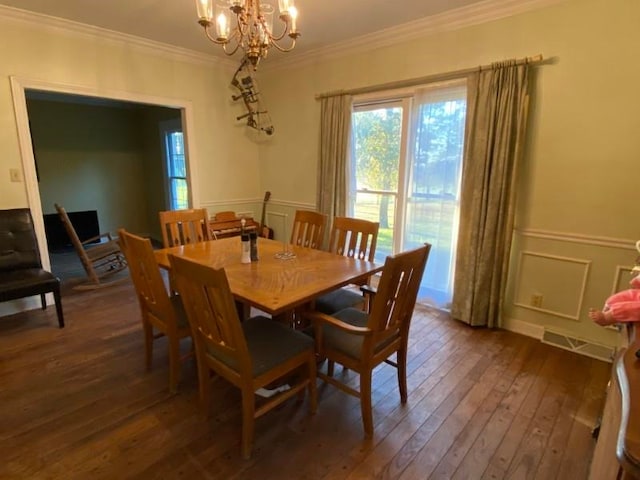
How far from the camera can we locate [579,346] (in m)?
2.59

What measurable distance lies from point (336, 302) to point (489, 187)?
5.10 feet

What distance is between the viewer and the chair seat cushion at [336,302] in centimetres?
228

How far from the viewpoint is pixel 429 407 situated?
6.54 ft

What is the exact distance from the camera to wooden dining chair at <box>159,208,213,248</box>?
2.84m

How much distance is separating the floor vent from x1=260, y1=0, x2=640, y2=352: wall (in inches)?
2.0

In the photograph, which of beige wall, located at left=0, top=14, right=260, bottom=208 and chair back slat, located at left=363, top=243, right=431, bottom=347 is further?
beige wall, located at left=0, top=14, right=260, bottom=208

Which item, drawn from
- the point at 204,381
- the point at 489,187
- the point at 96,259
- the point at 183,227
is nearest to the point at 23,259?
the point at 96,259

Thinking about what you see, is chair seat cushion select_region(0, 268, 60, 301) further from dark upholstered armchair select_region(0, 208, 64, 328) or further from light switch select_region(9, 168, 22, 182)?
light switch select_region(9, 168, 22, 182)

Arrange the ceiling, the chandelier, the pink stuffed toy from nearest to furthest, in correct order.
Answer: the pink stuffed toy < the chandelier < the ceiling

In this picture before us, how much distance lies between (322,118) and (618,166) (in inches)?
105

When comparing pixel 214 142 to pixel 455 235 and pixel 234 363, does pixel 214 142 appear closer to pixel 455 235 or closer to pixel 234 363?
pixel 455 235

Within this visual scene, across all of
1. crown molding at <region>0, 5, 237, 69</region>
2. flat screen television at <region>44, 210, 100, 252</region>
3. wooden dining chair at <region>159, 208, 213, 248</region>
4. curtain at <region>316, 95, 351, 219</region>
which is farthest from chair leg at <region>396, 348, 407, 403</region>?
flat screen television at <region>44, 210, 100, 252</region>

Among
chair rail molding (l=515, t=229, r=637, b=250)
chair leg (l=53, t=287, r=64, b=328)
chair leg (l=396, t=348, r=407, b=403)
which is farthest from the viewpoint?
chair leg (l=53, t=287, r=64, b=328)

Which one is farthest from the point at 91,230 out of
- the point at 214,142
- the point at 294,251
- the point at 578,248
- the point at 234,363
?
the point at 578,248
